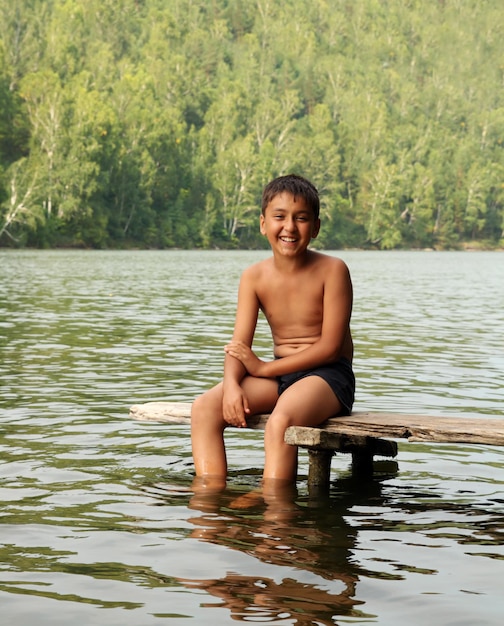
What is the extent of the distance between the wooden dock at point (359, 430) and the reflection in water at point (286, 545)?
266 millimetres

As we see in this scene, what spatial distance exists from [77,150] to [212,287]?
4546 centimetres

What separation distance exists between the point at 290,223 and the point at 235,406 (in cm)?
109

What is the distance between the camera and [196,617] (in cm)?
456

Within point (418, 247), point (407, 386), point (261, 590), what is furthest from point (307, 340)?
point (418, 247)

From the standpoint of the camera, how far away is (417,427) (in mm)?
6562

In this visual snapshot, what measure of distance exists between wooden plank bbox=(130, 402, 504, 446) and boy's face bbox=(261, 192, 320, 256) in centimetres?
99

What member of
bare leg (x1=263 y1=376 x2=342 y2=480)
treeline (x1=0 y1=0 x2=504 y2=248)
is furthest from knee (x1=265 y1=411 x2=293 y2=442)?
treeline (x1=0 y1=0 x2=504 y2=248)

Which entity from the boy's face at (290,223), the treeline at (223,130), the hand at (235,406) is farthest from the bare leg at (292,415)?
the treeline at (223,130)

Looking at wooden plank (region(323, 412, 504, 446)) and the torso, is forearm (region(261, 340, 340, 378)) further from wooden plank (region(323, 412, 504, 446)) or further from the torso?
wooden plank (region(323, 412, 504, 446))

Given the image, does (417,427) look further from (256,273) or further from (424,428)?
(256,273)

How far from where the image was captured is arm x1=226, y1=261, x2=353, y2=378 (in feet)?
22.9

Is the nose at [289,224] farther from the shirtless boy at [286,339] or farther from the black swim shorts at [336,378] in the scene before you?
the black swim shorts at [336,378]

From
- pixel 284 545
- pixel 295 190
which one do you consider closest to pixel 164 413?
pixel 295 190

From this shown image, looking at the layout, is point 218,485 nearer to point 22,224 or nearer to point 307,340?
point 307,340
